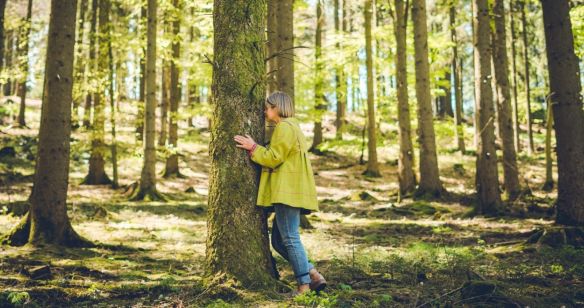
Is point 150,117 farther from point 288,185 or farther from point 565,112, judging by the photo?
point 565,112

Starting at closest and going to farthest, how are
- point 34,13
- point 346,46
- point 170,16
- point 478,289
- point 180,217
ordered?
point 478,289 → point 180,217 → point 170,16 → point 346,46 → point 34,13

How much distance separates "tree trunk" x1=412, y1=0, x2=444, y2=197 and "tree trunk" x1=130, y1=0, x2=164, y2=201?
8397 millimetres

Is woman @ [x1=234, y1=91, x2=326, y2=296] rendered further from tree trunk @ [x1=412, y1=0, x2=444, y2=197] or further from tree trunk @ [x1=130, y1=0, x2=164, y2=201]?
tree trunk @ [x1=412, y1=0, x2=444, y2=197]

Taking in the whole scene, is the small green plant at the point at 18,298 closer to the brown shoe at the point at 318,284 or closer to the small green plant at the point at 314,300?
the small green plant at the point at 314,300

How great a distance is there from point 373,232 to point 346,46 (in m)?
13.2

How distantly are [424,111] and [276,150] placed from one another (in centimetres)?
1133

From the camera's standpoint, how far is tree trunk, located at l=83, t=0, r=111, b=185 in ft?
49.3

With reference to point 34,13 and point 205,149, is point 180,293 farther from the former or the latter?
A: point 34,13

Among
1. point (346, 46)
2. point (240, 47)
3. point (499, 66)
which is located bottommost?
point (240, 47)

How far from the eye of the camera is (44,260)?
6.23 metres

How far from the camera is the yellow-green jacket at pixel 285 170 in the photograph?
4.54 meters

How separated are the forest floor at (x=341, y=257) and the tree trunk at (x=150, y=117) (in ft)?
2.43

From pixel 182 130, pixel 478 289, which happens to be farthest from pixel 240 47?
pixel 182 130

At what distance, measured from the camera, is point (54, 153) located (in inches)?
289
